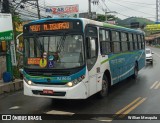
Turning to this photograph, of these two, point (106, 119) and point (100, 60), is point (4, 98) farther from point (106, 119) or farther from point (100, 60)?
point (106, 119)

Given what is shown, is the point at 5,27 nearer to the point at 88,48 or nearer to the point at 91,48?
the point at 91,48

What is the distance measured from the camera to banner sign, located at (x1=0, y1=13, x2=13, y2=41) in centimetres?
1451

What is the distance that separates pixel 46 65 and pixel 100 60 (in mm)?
2207

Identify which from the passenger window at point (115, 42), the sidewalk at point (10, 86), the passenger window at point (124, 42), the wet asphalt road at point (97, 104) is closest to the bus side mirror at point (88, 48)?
the wet asphalt road at point (97, 104)

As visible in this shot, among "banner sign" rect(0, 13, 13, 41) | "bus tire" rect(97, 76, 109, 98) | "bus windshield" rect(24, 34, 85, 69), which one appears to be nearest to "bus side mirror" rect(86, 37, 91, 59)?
"bus windshield" rect(24, 34, 85, 69)

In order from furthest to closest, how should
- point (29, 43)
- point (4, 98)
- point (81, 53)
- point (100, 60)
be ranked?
point (4, 98) < point (100, 60) < point (29, 43) < point (81, 53)

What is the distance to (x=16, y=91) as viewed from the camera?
48.3ft

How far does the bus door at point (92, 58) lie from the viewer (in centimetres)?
1020

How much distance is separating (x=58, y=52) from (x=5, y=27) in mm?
5616

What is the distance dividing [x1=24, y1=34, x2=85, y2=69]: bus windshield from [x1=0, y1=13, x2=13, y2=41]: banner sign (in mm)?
4640

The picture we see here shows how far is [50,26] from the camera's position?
10.3 meters

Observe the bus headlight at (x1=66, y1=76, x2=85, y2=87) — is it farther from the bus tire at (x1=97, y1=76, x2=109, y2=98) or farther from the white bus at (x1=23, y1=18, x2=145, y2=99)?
the bus tire at (x1=97, y1=76, x2=109, y2=98)

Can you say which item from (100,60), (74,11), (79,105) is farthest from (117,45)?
(74,11)

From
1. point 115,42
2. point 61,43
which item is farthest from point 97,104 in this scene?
point 115,42
